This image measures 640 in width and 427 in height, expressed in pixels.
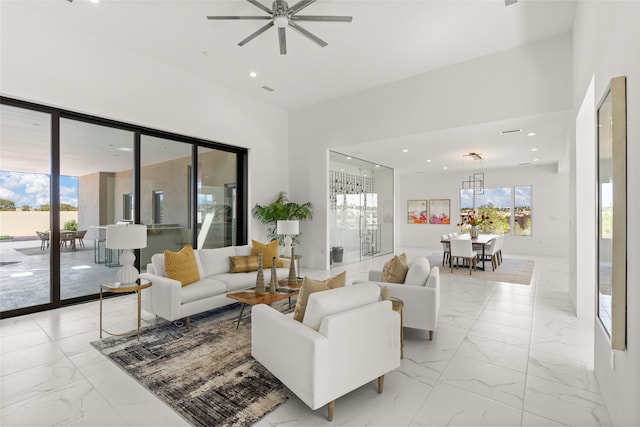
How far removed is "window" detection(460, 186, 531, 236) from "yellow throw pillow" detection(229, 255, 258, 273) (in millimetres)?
8564

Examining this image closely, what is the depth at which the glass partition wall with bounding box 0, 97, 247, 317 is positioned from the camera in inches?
165

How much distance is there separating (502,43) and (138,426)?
6.35 m

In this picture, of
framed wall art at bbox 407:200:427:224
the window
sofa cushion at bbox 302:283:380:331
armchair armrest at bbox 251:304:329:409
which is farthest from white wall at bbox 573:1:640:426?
framed wall art at bbox 407:200:427:224

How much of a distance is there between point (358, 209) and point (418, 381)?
651 centimetres

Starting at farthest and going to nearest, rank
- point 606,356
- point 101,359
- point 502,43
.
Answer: point 502,43 → point 101,359 → point 606,356

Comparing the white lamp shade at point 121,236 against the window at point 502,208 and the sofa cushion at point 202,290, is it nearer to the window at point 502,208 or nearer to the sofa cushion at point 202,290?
the sofa cushion at point 202,290

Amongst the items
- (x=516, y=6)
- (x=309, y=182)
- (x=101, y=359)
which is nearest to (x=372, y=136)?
(x=309, y=182)

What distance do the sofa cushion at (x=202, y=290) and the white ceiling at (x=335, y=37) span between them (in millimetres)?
3577

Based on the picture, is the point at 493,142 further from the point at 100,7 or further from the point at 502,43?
the point at 100,7

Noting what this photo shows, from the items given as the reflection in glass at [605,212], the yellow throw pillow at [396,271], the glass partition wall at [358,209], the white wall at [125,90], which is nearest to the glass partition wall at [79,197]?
the white wall at [125,90]

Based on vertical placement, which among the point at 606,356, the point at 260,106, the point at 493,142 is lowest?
the point at 606,356

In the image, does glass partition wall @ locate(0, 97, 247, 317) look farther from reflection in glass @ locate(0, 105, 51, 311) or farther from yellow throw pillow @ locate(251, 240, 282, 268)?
yellow throw pillow @ locate(251, 240, 282, 268)

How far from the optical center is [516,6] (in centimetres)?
398

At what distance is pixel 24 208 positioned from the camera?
427 centimetres
